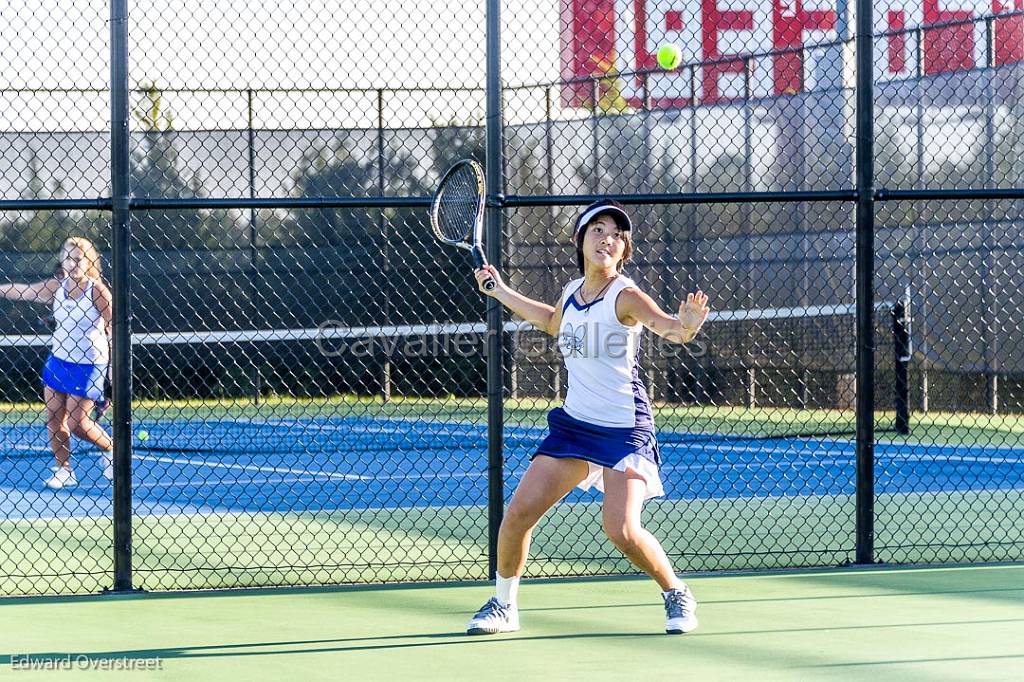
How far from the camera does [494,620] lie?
4.66 meters

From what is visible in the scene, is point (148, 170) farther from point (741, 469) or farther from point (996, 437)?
point (996, 437)

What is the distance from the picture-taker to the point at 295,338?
1588 cm

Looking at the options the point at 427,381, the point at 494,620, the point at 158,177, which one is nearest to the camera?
the point at 494,620

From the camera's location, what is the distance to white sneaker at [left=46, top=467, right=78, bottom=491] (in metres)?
8.41

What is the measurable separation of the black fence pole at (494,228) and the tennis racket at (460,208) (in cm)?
16

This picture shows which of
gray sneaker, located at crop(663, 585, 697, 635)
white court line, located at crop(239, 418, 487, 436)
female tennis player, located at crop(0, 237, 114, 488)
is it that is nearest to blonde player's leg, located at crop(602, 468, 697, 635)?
gray sneaker, located at crop(663, 585, 697, 635)

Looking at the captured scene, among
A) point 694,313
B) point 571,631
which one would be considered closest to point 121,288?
point 571,631

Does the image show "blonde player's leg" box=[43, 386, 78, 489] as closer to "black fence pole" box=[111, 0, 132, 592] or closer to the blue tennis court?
the blue tennis court

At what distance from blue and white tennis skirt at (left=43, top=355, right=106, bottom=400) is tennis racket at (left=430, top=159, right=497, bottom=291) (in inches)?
151

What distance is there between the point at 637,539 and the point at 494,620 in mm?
563

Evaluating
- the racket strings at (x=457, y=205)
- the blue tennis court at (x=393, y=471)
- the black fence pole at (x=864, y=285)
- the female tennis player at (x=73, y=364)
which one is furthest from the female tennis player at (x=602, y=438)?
the female tennis player at (x=73, y=364)

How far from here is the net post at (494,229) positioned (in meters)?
5.62

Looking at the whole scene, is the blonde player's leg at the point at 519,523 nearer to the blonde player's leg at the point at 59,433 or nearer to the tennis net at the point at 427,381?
the blonde player's leg at the point at 59,433

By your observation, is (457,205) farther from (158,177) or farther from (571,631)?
(158,177)
